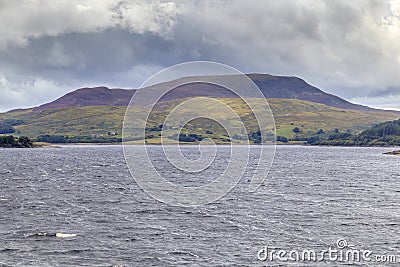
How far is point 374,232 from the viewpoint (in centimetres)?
5688

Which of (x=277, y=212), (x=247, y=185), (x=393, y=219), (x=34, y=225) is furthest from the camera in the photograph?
(x=247, y=185)

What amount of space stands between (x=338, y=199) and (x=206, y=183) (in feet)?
113

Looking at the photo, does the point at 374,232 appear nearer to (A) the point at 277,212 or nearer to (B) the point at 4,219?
(A) the point at 277,212

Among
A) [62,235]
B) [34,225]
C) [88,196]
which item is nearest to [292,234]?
[62,235]

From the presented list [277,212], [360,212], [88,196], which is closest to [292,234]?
[277,212]

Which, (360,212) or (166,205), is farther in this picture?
(166,205)

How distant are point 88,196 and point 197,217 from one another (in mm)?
26649

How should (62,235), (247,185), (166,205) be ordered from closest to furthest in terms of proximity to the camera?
(62,235) < (166,205) < (247,185)

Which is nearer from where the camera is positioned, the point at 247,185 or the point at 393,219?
the point at 393,219

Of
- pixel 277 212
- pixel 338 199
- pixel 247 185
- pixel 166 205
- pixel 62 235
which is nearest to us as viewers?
pixel 62 235

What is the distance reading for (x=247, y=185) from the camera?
108125mm

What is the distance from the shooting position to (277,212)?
7019 cm

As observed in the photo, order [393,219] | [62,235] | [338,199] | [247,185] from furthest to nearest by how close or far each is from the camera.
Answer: [247,185] < [338,199] < [393,219] < [62,235]

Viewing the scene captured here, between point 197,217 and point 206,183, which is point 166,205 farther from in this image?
point 206,183
